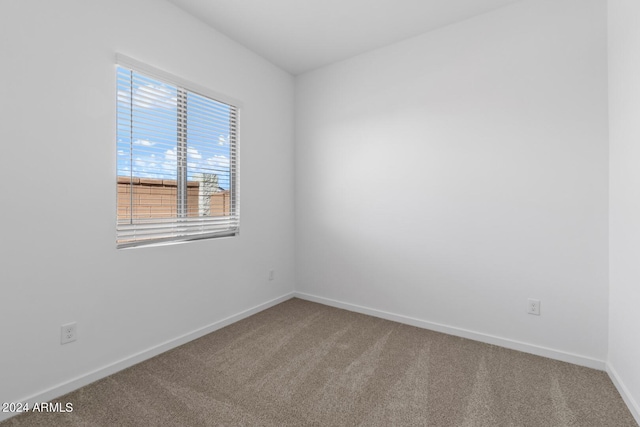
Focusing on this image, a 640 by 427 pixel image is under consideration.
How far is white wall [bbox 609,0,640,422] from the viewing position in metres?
1.63

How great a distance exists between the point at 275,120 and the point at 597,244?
3059mm

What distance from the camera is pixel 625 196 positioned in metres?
1.77

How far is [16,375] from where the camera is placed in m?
1.62

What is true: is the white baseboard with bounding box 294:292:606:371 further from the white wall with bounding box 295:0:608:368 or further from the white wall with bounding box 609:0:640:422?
the white wall with bounding box 609:0:640:422

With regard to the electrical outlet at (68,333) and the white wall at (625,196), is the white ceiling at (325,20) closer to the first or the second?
the white wall at (625,196)

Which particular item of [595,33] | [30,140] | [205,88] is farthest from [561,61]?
[30,140]

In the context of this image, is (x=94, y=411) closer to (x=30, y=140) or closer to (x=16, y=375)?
(x=16, y=375)

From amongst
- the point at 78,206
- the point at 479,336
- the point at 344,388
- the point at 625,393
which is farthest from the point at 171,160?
the point at 625,393

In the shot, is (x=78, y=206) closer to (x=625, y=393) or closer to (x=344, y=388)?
(x=344, y=388)

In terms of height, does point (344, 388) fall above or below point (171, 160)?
below

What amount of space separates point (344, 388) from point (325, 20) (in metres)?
2.87

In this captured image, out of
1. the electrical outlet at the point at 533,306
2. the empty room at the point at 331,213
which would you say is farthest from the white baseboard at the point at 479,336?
the electrical outlet at the point at 533,306

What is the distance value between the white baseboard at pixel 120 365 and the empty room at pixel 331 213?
0.02 m

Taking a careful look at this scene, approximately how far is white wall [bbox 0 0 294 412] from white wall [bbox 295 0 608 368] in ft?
4.57
